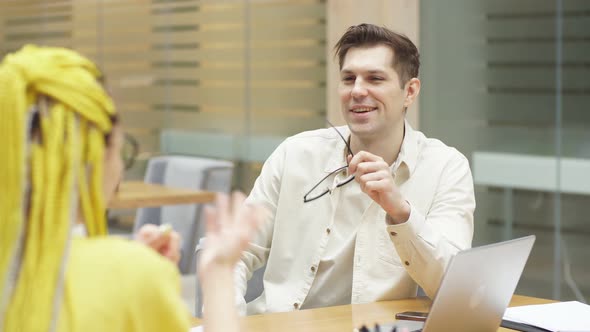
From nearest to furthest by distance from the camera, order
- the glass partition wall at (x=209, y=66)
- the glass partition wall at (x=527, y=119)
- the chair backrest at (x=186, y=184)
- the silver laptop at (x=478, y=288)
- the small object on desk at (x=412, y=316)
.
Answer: the silver laptop at (x=478, y=288)
the small object on desk at (x=412, y=316)
the glass partition wall at (x=527, y=119)
the chair backrest at (x=186, y=184)
the glass partition wall at (x=209, y=66)

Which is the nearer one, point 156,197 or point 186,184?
point 156,197

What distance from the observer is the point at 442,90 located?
5.00 meters

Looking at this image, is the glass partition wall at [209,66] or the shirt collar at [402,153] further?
the glass partition wall at [209,66]

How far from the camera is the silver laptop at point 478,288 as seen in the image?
1.73 m

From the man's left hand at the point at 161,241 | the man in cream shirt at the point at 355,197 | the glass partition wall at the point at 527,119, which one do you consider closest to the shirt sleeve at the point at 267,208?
the man in cream shirt at the point at 355,197

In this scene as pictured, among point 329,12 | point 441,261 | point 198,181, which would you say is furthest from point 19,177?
point 329,12

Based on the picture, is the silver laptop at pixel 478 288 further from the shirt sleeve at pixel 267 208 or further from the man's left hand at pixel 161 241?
the shirt sleeve at pixel 267 208

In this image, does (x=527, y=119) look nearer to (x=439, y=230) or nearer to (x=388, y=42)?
(x=388, y=42)

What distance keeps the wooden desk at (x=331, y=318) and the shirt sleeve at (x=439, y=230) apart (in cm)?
10

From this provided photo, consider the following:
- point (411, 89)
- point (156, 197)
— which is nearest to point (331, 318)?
point (411, 89)

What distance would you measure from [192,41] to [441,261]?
185 inches

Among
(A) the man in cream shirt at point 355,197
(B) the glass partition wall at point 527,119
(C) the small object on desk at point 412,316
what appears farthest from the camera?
(B) the glass partition wall at point 527,119

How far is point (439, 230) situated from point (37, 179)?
1.54 m

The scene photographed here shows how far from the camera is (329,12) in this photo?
5.63 meters
